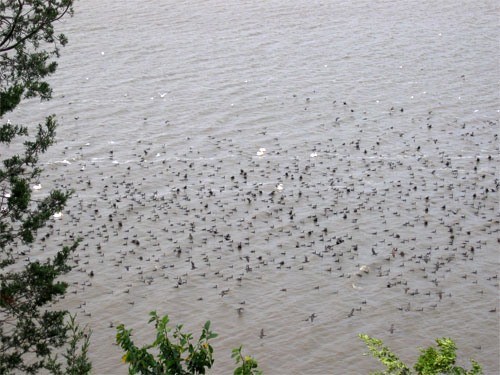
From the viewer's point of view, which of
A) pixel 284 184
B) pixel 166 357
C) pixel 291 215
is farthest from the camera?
pixel 284 184

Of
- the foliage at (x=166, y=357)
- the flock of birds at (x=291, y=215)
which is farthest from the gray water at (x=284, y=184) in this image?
the foliage at (x=166, y=357)

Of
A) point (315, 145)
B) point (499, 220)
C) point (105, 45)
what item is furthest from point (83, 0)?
point (499, 220)

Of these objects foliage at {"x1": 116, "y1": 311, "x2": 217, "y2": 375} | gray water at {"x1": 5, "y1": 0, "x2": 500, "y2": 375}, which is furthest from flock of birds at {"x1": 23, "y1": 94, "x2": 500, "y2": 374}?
foliage at {"x1": 116, "y1": 311, "x2": 217, "y2": 375}

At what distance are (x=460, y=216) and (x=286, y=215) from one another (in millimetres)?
5003

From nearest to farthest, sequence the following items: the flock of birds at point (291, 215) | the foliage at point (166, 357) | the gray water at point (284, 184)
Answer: the foliage at point (166, 357), the gray water at point (284, 184), the flock of birds at point (291, 215)

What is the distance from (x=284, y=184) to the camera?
77.6 ft

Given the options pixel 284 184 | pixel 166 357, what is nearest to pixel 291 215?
pixel 284 184

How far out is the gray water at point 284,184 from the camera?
692 inches

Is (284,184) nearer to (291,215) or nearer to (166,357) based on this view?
(291,215)

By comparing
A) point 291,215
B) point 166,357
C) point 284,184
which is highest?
point 166,357

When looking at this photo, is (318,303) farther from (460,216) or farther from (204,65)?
(204,65)

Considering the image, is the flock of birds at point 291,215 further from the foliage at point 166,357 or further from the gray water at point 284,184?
the foliage at point 166,357

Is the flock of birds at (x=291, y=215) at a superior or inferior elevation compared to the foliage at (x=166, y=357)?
inferior

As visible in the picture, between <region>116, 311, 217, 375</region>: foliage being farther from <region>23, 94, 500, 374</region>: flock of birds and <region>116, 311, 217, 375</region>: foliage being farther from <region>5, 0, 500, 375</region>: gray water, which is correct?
<region>23, 94, 500, 374</region>: flock of birds
